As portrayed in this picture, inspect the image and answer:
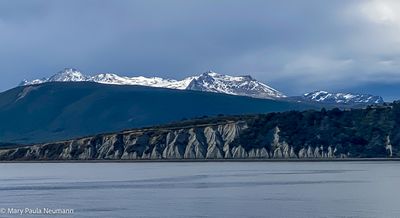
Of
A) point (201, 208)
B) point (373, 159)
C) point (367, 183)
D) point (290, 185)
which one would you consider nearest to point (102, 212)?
point (201, 208)

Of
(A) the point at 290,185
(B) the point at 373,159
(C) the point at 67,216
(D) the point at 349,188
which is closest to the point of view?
(C) the point at 67,216

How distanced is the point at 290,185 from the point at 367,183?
9796 millimetres

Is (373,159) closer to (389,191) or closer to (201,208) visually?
(389,191)

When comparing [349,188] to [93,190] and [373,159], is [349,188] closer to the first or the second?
[93,190]

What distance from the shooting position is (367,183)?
329ft

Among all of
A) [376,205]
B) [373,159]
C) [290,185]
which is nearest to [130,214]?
[376,205]

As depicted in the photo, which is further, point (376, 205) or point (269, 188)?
point (269, 188)

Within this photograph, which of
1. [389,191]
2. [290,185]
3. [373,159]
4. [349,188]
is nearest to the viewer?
[389,191]

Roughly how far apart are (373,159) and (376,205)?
125272 millimetres

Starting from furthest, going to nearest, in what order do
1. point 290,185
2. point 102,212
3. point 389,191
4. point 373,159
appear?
point 373,159 → point 290,185 → point 389,191 → point 102,212

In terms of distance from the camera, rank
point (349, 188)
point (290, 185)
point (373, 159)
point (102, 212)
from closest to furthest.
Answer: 1. point (102, 212)
2. point (349, 188)
3. point (290, 185)
4. point (373, 159)

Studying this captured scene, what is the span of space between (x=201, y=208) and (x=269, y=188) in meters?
26.2

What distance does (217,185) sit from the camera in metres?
101

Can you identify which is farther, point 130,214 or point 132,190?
point 132,190
